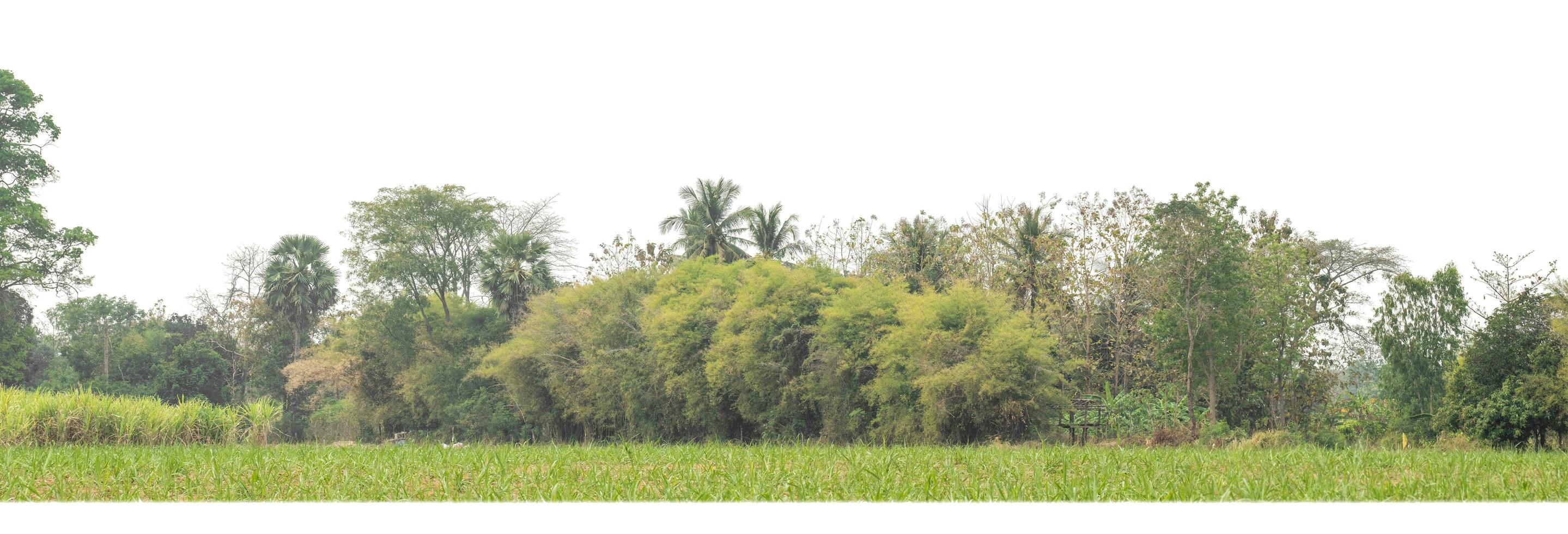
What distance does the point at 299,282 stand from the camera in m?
44.2

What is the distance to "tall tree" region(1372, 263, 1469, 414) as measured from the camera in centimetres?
2170

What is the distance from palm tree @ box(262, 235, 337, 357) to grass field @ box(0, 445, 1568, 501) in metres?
39.6

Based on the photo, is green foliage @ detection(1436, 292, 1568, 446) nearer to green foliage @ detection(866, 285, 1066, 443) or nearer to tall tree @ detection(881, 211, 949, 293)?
green foliage @ detection(866, 285, 1066, 443)

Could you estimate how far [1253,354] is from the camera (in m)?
22.7

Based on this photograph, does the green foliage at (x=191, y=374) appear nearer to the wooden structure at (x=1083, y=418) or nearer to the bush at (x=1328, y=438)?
the wooden structure at (x=1083, y=418)

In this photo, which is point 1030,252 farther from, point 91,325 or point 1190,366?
point 91,325

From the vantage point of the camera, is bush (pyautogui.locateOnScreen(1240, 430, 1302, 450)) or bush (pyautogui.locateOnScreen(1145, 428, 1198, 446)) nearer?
bush (pyautogui.locateOnScreen(1240, 430, 1302, 450))

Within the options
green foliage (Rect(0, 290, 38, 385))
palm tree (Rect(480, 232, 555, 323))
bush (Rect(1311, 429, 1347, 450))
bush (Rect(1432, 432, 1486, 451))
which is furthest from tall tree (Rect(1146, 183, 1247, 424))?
green foliage (Rect(0, 290, 38, 385))

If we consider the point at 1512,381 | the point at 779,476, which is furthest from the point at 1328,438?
the point at 779,476

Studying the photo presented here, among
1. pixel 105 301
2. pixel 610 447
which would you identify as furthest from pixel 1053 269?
pixel 105 301

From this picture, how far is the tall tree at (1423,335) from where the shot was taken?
2170 centimetres

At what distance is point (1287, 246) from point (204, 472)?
24879 mm

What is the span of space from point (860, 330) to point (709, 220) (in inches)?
597

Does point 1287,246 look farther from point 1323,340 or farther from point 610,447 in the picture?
point 610,447
